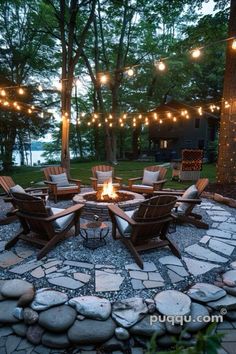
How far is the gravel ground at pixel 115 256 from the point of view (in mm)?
2867

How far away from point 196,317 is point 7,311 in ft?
6.33

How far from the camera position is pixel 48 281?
9.88 ft

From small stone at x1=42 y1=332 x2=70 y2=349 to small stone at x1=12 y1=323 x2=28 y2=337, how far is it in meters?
0.22

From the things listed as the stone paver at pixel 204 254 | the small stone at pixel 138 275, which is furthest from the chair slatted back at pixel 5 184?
the stone paver at pixel 204 254

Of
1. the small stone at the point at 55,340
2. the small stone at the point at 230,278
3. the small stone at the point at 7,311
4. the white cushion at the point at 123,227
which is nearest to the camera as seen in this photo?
the small stone at the point at 55,340

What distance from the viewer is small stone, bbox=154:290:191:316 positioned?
251 centimetres

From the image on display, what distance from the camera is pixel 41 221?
3641 mm

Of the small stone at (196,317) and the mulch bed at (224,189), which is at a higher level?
the mulch bed at (224,189)

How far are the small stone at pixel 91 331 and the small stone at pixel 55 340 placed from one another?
57 millimetres

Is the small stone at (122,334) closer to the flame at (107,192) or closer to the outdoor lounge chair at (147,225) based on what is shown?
the outdoor lounge chair at (147,225)

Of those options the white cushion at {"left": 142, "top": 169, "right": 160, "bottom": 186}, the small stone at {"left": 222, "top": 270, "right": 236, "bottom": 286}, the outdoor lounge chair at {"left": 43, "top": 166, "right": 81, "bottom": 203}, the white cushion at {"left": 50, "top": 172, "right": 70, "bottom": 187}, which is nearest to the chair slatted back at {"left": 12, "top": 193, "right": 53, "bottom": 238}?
the small stone at {"left": 222, "top": 270, "right": 236, "bottom": 286}

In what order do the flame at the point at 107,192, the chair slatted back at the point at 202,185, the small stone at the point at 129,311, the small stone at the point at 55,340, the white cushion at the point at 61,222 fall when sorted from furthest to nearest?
the flame at the point at 107,192
the chair slatted back at the point at 202,185
the white cushion at the point at 61,222
the small stone at the point at 129,311
the small stone at the point at 55,340

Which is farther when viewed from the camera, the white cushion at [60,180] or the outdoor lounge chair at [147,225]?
the white cushion at [60,180]

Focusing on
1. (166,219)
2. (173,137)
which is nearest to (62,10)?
(166,219)
